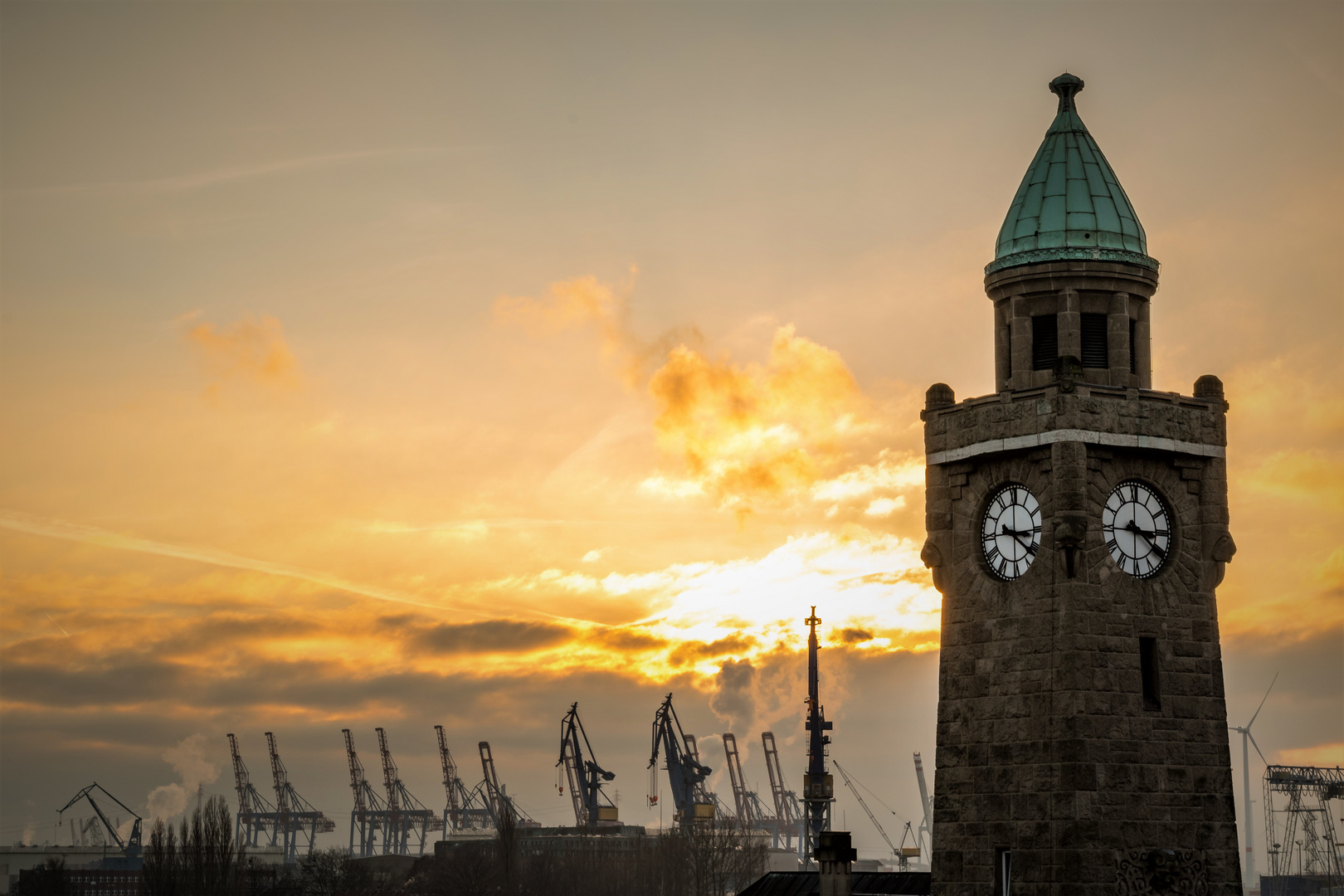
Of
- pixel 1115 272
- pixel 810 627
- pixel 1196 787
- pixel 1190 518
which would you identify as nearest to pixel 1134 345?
pixel 1115 272

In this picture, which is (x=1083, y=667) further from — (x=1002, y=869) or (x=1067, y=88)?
(x=1067, y=88)

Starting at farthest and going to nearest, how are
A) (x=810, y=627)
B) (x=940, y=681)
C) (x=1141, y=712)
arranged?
1. (x=810, y=627)
2. (x=940, y=681)
3. (x=1141, y=712)

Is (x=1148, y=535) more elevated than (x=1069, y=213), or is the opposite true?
(x=1069, y=213)

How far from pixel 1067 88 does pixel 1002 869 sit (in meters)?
27.8

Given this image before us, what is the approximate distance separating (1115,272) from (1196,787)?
17394 millimetres

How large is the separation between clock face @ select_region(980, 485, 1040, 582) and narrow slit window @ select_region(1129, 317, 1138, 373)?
5930 mm

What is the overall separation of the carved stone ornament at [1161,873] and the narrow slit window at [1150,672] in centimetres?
470

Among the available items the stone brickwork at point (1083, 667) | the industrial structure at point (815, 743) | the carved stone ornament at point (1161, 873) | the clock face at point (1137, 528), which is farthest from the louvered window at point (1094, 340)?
the industrial structure at point (815, 743)

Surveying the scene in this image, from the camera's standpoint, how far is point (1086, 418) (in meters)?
55.0

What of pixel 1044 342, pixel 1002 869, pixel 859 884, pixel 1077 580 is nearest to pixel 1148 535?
pixel 1077 580

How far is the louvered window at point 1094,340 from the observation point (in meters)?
57.1

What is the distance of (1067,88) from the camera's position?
6041cm

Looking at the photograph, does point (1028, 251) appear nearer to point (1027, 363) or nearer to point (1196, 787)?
point (1027, 363)

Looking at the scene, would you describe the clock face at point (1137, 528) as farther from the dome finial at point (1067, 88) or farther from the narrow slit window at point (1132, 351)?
the dome finial at point (1067, 88)
